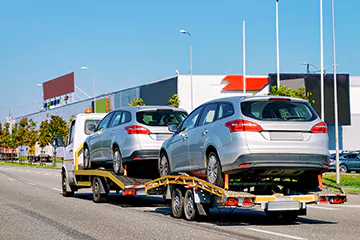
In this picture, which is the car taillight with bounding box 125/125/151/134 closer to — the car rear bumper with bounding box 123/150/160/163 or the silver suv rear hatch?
the car rear bumper with bounding box 123/150/160/163

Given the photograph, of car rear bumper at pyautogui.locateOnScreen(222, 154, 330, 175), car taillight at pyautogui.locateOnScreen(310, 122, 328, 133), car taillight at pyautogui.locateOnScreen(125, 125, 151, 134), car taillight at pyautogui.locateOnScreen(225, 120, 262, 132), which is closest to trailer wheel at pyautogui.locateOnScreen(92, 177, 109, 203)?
car taillight at pyautogui.locateOnScreen(125, 125, 151, 134)

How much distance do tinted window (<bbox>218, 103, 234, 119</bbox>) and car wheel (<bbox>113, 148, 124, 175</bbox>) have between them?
14.3 ft

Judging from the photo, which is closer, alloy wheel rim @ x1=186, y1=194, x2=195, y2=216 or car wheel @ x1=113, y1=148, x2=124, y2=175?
alloy wheel rim @ x1=186, y1=194, x2=195, y2=216

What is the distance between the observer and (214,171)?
10.8 meters

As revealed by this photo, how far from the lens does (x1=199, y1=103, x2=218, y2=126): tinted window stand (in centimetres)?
1132

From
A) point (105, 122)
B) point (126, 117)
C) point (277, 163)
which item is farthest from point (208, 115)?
point (105, 122)

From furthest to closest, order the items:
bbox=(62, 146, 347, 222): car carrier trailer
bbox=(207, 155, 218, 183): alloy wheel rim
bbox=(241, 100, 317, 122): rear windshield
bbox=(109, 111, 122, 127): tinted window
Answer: bbox=(109, 111, 122, 127): tinted window → bbox=(207, 155, 218, 183): alloy wheel rim → bbox=(241, 100, 317, 122): rear windshield → bbox=(62, 146, 347, 222): car carrier trailer

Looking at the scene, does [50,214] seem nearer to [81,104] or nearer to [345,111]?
[345,111]

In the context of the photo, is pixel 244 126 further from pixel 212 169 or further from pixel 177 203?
pixel 177 203

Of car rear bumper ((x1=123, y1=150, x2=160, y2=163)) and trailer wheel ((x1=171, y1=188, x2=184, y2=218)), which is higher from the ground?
car rear bumper ((x1=123, y1=150, x2=160, y2=163))

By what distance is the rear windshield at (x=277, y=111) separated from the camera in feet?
34.4

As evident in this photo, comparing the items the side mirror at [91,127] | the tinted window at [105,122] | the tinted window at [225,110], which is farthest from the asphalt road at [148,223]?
the side mirror at [91,127]

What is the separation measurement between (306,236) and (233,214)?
4.02 meters

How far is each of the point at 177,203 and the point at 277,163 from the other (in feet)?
9.28
